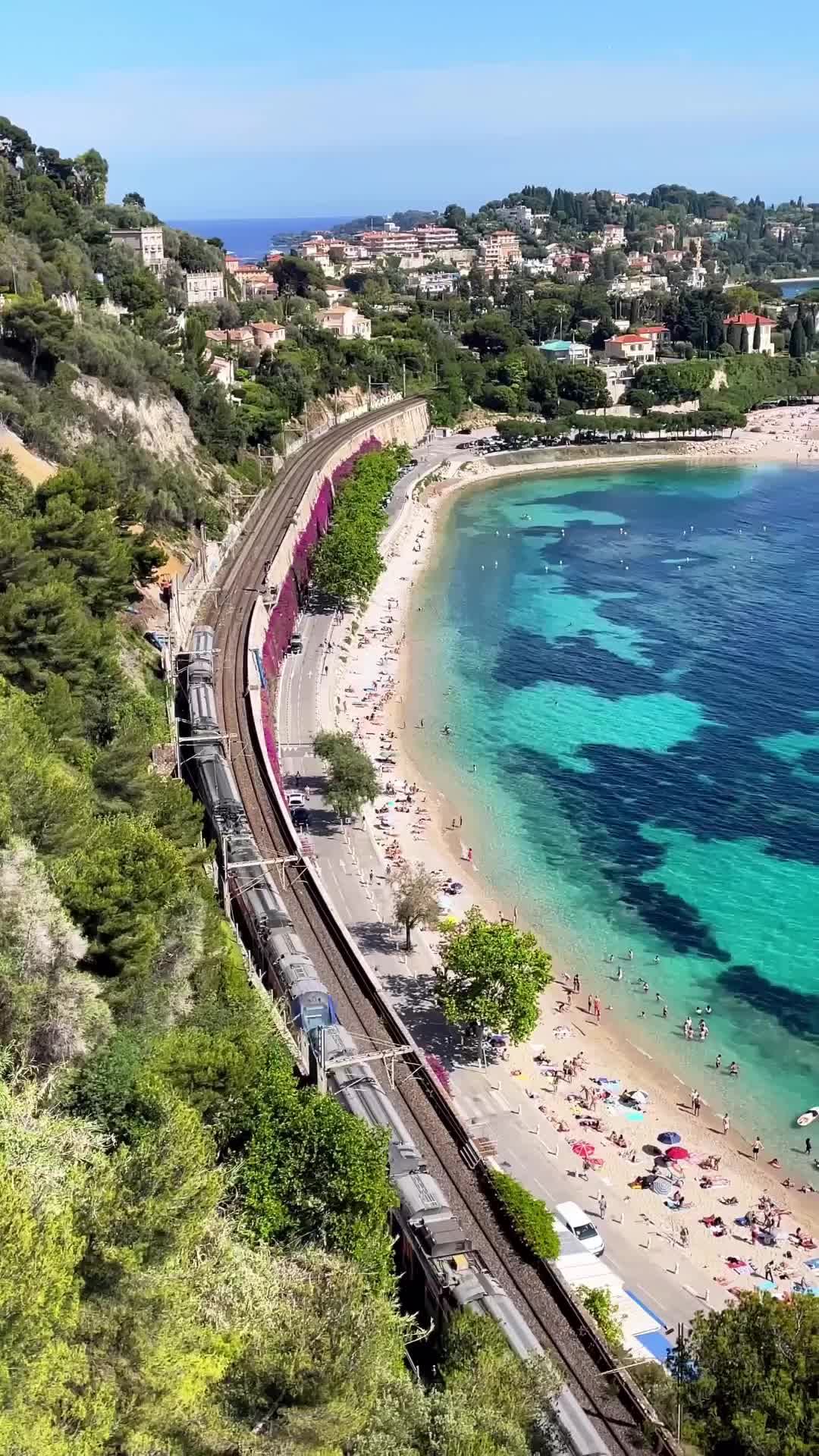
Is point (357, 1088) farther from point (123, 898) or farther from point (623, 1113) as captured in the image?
point (623, 1113)

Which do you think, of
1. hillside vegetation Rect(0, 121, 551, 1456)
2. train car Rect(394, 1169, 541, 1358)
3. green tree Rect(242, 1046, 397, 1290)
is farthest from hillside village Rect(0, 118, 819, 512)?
train car Rect(394, 1169, 541, 1358)

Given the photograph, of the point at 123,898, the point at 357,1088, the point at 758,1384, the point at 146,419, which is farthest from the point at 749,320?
the point at 758,1384

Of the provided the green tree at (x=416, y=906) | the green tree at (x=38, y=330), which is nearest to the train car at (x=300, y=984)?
the green tree at (x=416, y=906)

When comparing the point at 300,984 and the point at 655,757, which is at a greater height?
the point at 300,984

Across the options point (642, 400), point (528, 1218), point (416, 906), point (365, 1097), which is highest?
point (642, 400)

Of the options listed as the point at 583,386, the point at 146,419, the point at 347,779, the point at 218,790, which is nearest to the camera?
the point at 218,790

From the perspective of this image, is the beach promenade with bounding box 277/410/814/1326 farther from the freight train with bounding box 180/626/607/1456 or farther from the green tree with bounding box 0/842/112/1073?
the green tree with bounding box 0/842/112/1073

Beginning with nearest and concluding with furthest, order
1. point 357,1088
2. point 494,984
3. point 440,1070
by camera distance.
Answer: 1. point 357,1088
2. point 440,1070
3. point 494,984

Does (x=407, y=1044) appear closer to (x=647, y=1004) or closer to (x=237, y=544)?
(x=647, y=1004)
